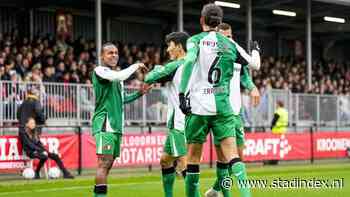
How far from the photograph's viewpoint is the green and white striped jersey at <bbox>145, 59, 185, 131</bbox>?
11453 millimetres

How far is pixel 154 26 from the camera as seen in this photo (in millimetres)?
37938

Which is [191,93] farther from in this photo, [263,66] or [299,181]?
[263,66]

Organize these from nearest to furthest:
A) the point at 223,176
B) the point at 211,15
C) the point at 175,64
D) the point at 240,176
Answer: the point at 240,176, the point at 211,15, the point at 223,176, the point at 175,64

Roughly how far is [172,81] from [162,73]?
0.42 metres

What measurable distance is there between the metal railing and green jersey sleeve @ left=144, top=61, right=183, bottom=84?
452 inches

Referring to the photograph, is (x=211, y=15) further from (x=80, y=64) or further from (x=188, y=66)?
(x=80, y=64)

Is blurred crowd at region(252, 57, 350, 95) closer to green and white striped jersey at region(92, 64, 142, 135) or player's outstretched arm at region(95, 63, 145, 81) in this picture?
green and white striped jersey at region(92, 64, 142, 135)

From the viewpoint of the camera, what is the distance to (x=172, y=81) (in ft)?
39.0

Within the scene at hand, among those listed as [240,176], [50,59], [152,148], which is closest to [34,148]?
[152,148]

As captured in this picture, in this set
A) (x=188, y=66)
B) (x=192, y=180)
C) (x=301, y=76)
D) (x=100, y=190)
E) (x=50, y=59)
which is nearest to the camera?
(x=188, y=66)

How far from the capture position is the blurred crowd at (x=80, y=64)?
2423 centimetres

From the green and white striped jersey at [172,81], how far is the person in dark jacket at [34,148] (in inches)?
328

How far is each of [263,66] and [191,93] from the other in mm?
26715

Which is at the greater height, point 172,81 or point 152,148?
point 172,81
